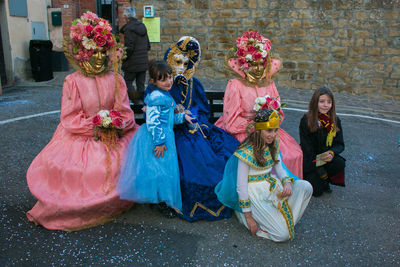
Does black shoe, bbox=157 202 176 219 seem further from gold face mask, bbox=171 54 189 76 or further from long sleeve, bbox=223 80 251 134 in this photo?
gold face mask, bbox=171 54 189 76

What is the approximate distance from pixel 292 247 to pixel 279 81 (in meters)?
7.86

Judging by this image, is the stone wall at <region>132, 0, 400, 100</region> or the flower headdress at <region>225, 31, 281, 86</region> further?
the stone wall at <region>132, 0, 400, 100</region>

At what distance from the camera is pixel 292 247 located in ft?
9.34

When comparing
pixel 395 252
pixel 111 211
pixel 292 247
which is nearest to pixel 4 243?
pixel 111 211

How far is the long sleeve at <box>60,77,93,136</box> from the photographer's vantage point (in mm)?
3252

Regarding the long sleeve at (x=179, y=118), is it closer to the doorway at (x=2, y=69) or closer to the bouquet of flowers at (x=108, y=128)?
the bouquet of flowers at (x=108, y=128)

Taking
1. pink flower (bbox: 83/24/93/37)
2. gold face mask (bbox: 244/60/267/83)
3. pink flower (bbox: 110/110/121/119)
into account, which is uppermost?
pink flower (bbox: 83/24/93/37)

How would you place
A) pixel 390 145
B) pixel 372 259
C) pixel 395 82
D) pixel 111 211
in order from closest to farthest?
pixel 372 259
pixel 111 211
pixel 390 145
pixel 395 82

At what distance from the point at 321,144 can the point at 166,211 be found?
5.85ft

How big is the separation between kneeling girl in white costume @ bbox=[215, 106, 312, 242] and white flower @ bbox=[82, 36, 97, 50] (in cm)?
165

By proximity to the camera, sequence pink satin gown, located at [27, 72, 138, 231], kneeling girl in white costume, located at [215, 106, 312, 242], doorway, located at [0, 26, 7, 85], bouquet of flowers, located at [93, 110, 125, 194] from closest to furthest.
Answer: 1. kneeling girl in white costume, located at [215, 106, 312, 242]
2. pink satin gown, located at [27, 72, 138, 231]
3. bouquet of flowers, located at [93, 110, 125, 194]
4. doorway, located at [0, 26, 7, 85]

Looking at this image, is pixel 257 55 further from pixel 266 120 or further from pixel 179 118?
pixel 266 120

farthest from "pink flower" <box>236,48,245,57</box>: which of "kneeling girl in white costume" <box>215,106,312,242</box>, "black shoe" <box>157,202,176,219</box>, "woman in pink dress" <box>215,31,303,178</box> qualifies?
"black shoe" <box>157,202,176,219</box>

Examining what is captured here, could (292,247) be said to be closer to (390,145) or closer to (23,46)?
(390,145)
